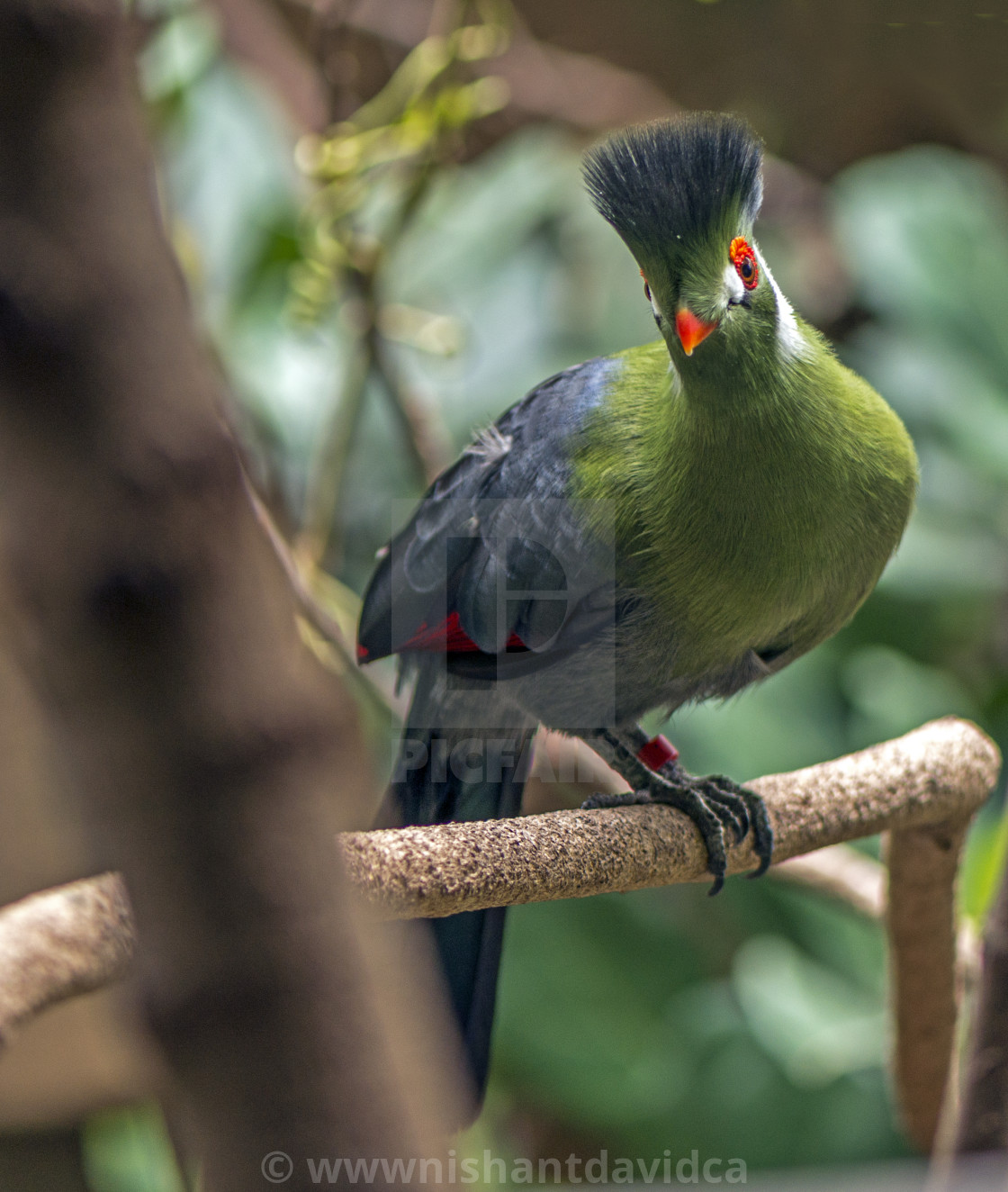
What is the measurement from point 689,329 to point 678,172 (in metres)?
0.14

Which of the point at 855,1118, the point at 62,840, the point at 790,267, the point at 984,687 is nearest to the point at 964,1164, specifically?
the point at 855,1118

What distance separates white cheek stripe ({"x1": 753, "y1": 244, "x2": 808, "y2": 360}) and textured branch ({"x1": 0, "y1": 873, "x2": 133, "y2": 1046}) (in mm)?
775

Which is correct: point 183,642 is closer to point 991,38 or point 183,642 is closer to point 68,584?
point 68,584

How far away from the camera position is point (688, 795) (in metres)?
1.27

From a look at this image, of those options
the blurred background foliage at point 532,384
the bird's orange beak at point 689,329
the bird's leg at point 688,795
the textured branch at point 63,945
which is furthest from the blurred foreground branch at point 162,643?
the blurred background foliage at point 532,384

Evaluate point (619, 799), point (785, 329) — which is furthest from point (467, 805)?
point (785, 329)

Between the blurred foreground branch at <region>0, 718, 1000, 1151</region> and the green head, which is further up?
the green head

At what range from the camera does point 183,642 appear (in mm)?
454

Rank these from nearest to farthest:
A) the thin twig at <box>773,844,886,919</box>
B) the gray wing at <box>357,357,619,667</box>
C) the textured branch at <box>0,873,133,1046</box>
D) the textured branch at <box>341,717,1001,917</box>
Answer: the textured branch at <box>0,873,133,1046</box>
the textured branch at <box>341,717,1001,917</box>
the gray wing at <box>357,357,619,667</box>
the thin twig at <box>773,844,886,919</box>

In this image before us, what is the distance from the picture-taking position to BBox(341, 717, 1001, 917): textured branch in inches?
32.7

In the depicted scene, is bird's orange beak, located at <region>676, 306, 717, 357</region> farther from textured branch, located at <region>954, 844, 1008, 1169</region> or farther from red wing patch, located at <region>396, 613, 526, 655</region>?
textured branch, located at <region>954, 844, 1008, 1169</region>

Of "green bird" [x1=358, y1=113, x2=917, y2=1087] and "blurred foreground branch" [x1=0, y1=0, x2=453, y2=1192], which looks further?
"green bird" [x1=358, y1=113, x2=917, y2=1087]

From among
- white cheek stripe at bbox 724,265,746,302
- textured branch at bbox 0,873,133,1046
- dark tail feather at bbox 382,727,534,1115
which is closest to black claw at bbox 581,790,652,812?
dark tail feather at bbox 382,727,534,1115

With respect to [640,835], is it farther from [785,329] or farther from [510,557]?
[785,329]
